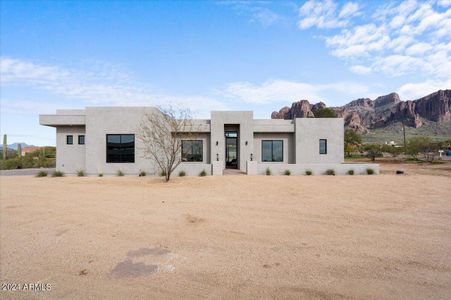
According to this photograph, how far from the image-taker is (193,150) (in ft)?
61.9

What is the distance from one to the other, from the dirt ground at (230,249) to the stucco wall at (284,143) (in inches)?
448

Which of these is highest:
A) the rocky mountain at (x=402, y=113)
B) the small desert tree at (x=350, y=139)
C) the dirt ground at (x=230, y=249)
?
the rocky mountain at (x=402, y=113)

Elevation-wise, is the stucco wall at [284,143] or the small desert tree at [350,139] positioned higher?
the small desert tree at [350,139]

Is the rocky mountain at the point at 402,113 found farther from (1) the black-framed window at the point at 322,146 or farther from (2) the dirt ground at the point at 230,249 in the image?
(2) the dirt ground at the point at 230,249

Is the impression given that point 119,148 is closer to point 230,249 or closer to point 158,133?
point 158,133

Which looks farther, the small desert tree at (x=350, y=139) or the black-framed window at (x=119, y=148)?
the small desert tree at (x=350, y=139)

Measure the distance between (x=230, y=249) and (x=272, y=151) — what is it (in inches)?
625

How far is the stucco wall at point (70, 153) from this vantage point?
725 inches

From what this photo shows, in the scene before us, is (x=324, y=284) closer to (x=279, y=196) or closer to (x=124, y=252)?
(x=124, y=252)

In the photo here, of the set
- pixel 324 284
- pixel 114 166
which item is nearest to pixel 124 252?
pixel 324 284

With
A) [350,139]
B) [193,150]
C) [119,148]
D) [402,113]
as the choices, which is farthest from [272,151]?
[402,113]

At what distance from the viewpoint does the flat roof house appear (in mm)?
17391

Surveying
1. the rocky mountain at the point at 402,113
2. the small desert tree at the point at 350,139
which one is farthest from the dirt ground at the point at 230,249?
the rocky mountain at the point at 402,113

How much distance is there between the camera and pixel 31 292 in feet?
10.5
